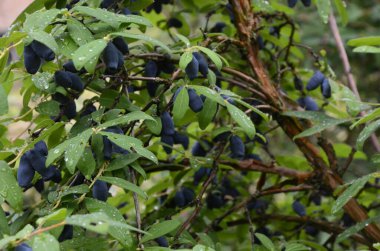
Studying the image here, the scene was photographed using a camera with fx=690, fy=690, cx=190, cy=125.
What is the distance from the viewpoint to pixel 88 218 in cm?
75

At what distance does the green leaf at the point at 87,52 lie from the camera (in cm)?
93

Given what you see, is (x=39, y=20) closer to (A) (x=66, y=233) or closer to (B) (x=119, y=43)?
(B) (x=119, y=43)

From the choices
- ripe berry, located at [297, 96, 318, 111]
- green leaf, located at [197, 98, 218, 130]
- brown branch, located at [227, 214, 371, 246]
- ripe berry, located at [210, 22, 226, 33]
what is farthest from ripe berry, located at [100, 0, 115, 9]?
brown branch, located at [227, 214, 371, 246]

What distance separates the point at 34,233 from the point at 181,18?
3.28 feet

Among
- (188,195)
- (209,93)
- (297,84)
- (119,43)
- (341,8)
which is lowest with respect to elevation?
(188,195)

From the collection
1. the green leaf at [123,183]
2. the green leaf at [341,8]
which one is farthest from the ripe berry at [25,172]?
the green leaf at [341,8]

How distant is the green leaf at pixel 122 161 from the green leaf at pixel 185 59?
0.51 ft

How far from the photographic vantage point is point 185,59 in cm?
109

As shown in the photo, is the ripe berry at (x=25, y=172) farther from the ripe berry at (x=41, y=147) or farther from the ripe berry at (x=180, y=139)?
the ripe berry at (x=180, y=139)

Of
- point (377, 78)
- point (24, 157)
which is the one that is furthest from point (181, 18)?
point (377, 78)

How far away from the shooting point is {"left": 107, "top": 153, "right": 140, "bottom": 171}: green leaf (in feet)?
3.53

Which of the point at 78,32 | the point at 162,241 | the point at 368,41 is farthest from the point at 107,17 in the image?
the point at 368,41

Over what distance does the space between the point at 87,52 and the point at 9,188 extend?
0.77ft

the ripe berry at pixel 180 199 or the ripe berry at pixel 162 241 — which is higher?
the ripe berry at pixel 162 241
